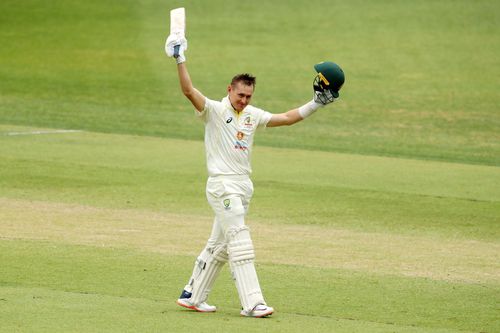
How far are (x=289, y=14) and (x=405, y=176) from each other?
22102 millimetres

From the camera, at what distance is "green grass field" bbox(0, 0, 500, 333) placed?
1092 cm

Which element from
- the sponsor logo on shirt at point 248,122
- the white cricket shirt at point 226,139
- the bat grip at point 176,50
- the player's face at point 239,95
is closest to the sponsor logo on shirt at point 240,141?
the white cricket shirt at point 226,139

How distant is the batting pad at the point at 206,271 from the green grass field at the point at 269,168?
234mm

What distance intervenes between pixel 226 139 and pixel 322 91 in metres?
1.03

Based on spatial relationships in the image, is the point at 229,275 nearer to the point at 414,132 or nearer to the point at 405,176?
the point at 405,176

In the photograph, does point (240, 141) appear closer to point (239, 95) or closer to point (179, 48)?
point (239, 95)

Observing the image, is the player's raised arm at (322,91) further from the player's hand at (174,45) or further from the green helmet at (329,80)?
the player's hand at (174,45)

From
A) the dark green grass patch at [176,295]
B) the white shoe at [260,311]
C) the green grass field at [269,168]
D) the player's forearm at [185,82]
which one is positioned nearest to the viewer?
the dark green grass patch at [176,295]

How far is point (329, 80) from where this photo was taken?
10633 mm

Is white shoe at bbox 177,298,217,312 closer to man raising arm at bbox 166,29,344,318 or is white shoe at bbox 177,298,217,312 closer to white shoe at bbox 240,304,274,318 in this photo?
man raising arm at bbox 166,29,344,318

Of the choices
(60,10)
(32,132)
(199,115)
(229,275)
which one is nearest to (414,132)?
(32,132)

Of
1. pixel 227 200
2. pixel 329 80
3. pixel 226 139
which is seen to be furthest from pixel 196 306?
pixel 329 80

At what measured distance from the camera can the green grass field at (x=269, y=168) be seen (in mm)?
10922

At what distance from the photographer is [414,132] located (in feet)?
85.7
